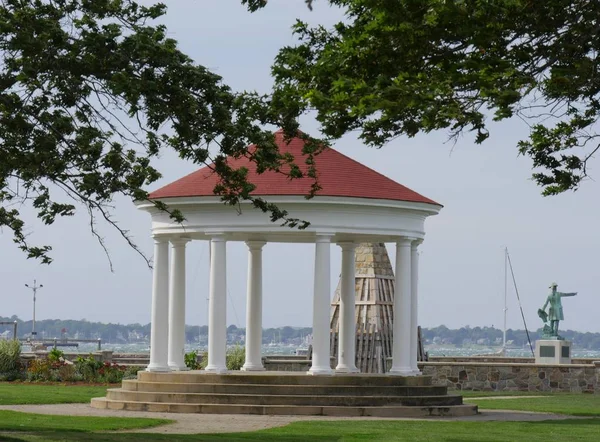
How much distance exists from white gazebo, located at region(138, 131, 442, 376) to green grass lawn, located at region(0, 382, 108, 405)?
2628mm

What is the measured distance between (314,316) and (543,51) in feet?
54.6

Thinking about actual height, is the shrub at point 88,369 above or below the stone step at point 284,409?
above

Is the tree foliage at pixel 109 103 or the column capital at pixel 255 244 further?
the column capital at pixel 255 244

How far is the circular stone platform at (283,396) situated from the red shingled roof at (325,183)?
409 centimetres

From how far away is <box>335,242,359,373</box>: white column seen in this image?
34.2 metres

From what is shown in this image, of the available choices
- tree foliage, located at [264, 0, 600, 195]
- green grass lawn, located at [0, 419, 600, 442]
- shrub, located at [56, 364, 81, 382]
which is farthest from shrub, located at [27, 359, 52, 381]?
tree foliage, located at [264, 0, 600, 195]

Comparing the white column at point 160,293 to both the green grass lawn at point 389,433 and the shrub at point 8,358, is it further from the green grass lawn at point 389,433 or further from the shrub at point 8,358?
the shrub at point 8,358

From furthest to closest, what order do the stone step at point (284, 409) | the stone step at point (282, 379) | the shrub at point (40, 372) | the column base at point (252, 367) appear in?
1. the shrub at point (40, 372)
2. the column base at point (252, 367)
3. the stone step at point (282, 379)
4. the stone step at point (284, 409)

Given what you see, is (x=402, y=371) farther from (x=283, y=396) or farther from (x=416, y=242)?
(x=283, y=396)

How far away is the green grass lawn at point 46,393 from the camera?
3203 centimetres

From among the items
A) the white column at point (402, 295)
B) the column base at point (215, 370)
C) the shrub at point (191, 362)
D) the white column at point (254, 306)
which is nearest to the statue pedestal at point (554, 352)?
the shrub at point (191, 362)

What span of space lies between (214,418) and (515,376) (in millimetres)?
16129

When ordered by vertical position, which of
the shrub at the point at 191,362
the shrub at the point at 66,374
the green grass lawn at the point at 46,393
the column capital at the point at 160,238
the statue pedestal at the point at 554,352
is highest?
the column capital at the point at 160,238

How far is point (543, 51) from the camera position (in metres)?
14.6
